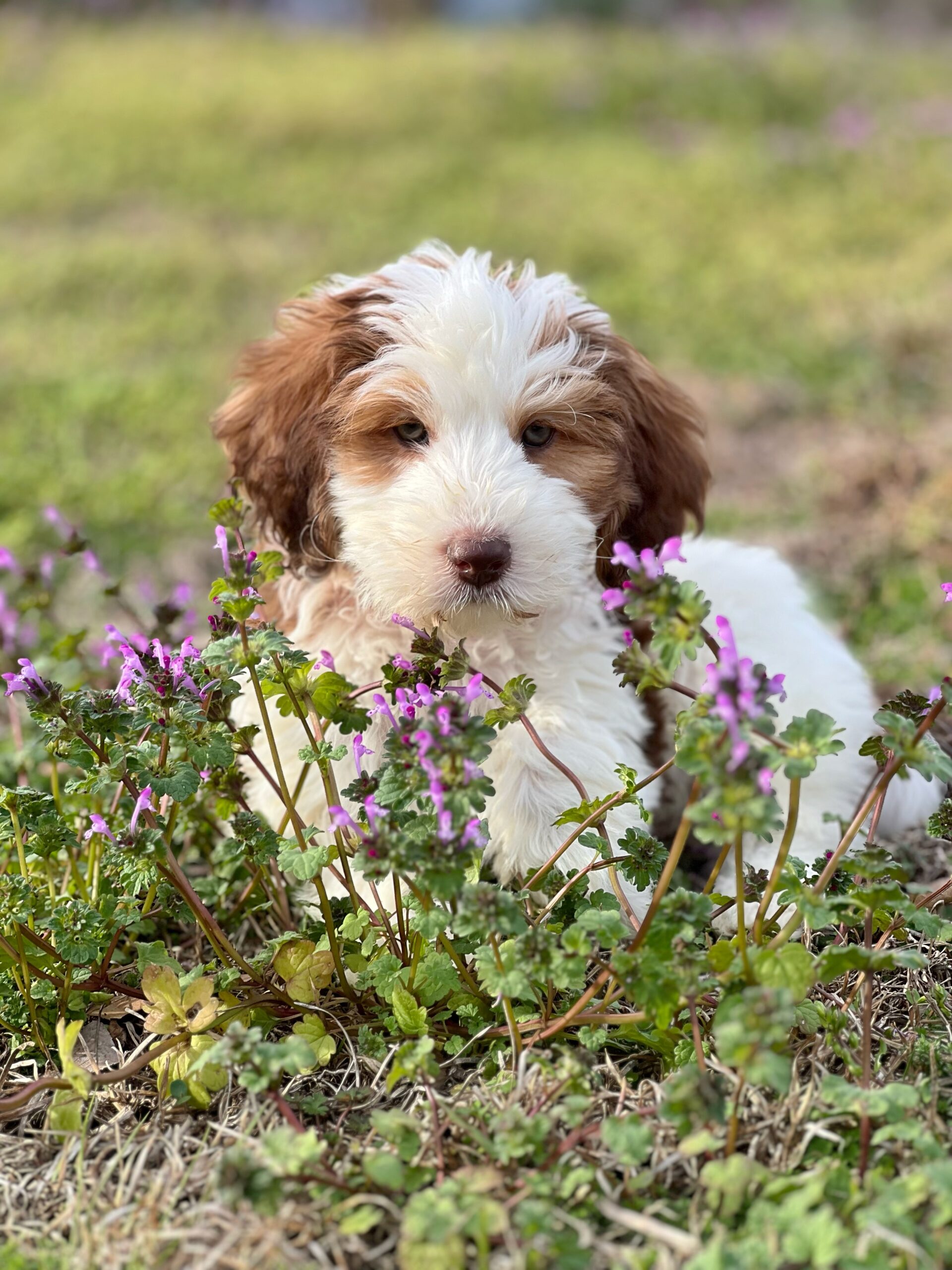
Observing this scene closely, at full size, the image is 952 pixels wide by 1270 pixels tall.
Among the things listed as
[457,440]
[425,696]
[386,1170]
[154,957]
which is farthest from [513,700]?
[154,957]

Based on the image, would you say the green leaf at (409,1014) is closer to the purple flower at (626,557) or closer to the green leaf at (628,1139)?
the green leaf at (628,1139)

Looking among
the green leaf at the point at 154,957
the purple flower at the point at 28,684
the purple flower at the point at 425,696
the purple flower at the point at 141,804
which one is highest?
the purple flower at the point at 425,696

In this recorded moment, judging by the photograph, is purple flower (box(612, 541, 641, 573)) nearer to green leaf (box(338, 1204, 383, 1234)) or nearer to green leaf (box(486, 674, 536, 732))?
green leaf (box(486, 674, 536, 732))

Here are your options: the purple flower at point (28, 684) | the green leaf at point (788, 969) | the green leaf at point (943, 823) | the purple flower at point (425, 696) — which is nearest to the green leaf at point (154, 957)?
the purple flower at point (28, 684)

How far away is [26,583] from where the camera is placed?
150 inches

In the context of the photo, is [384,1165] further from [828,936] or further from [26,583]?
[26,583]

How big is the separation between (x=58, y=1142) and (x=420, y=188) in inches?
491

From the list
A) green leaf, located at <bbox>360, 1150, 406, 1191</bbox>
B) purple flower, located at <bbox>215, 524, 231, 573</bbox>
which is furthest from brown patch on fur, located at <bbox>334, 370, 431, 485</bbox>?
green leaf, located at <bbox>360, 1150, 406, 1191</bbox>

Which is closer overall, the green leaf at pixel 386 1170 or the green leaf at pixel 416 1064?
the green leaf at pixel 386 1170

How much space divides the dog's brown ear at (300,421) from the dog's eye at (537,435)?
453 millimetres

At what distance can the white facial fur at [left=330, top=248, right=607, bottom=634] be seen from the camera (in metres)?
2.79

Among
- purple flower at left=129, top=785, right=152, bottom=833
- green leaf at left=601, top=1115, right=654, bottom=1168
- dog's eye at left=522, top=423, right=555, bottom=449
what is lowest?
green leaf at left=601, top=1115, right=654, bottom=1168

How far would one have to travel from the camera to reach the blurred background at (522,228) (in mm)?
6719

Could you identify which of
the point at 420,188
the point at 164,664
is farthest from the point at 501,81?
the point at 164,664
